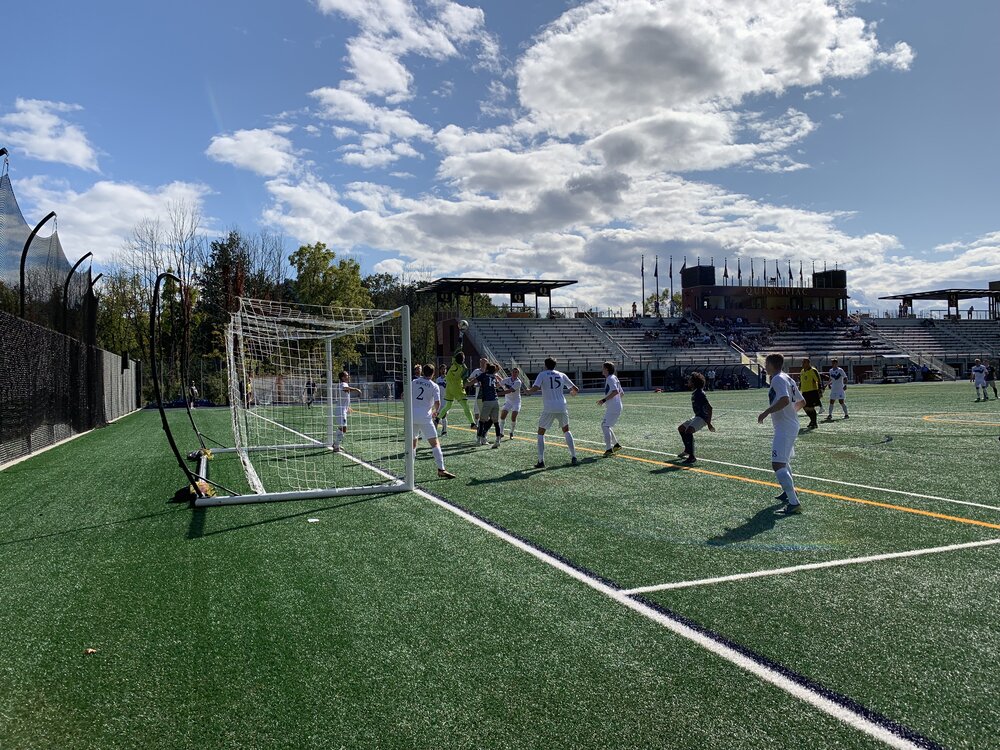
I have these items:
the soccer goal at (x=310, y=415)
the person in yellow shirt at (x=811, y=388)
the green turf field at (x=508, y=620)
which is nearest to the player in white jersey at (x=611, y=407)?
the green turf field at (x=508, y=620)

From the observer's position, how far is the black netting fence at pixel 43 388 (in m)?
12.8

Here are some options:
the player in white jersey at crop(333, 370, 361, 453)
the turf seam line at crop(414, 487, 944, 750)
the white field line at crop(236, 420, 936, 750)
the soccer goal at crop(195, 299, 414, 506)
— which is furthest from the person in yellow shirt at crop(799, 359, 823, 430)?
the turf seam line at crop(414, 487, 944, 750)

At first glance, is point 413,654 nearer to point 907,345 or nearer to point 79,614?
point 79,614

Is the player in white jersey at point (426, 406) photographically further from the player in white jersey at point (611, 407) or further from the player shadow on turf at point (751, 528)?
the player shadow on turf at point (751, 528)

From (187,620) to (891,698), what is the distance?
14.5 feet

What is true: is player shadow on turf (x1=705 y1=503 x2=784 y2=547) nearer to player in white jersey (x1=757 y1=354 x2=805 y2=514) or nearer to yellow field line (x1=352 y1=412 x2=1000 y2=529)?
player in white jersey (x1=757 y1=354 x2=805 y2=514)

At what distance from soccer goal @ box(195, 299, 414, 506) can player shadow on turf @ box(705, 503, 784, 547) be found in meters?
4.53

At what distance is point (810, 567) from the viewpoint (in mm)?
5648

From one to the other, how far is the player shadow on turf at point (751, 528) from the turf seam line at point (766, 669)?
65.6 inches

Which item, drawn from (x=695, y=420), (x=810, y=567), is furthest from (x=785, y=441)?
(x=695, y=420)

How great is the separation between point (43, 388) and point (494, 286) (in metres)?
39.6

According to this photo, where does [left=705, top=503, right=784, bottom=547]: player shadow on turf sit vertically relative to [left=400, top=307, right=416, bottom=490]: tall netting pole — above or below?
below

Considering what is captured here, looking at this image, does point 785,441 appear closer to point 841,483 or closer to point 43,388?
point 841,483

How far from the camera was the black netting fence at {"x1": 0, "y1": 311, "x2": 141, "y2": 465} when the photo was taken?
41.9 ft
